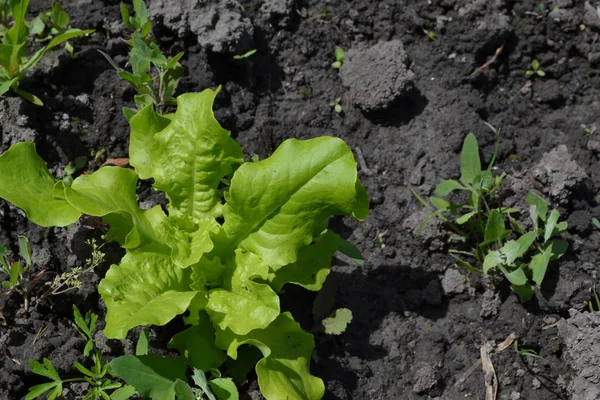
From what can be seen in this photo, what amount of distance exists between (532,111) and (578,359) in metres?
1.10

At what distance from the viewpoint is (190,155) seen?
2.54 m

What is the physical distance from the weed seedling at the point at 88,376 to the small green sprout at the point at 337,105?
4.27 feet

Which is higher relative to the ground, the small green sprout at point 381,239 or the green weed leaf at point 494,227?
the green weed leaf at point 494,227

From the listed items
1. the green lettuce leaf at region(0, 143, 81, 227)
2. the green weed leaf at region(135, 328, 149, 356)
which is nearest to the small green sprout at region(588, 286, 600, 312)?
the green weed leaf at region(135, 328, 149, 356)

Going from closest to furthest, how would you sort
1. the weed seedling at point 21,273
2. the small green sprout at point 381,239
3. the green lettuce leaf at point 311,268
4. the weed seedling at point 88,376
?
the weed seedling at point 88,376 → the weed seedling at point 21,273 → the green lettuce leaf at point 311,268 → the small green sprout at point 381,239

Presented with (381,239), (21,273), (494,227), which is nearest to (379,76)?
(381,239)

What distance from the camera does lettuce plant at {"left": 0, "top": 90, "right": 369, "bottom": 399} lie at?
7.66 ft

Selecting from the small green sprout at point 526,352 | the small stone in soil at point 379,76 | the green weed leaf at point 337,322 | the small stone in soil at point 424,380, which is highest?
the small stone in soil at point 379,76

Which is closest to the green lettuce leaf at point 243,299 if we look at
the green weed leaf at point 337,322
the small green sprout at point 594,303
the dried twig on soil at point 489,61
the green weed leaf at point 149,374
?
the green weed leaf at point 149,374

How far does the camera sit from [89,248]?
2629mm

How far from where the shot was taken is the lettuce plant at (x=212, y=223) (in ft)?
7.66

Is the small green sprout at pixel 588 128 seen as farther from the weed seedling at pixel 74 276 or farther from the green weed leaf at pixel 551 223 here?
the weed seedling at pixel 74 276

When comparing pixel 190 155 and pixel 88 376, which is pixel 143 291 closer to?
pixel 88 376

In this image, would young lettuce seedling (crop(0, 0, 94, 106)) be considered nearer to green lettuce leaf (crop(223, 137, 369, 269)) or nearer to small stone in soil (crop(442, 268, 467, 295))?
green lettuce leaf (crop(223, 137, 369, 269))
